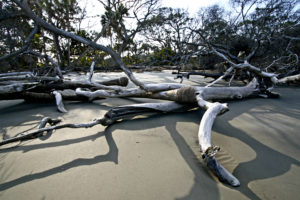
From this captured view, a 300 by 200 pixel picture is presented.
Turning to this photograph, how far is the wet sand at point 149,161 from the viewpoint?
96cm

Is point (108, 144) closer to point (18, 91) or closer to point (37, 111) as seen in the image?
point (37, 111)

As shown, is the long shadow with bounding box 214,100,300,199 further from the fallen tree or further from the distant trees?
the distant trees

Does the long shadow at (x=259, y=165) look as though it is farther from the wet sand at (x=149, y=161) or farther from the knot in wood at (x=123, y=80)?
the knot in wood at (x=123, y=80)

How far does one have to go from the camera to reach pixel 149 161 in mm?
1242

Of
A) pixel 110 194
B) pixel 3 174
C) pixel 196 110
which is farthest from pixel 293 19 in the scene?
pixel 3 174

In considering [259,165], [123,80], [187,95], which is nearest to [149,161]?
[259,165]

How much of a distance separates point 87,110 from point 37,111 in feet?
2.69

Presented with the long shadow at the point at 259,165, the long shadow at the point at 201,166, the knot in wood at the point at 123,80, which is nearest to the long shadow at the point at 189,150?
the long shadow at the point at 201,166

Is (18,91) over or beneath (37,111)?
over

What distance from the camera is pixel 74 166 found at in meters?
1.17

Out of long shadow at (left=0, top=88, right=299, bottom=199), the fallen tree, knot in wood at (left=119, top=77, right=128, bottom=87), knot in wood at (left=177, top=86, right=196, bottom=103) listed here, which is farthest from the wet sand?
knot in wood at (left=119, top=77, right=128, bottom=87)

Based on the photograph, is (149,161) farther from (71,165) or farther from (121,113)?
(121,113)

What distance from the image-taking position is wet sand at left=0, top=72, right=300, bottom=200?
3.14 feet

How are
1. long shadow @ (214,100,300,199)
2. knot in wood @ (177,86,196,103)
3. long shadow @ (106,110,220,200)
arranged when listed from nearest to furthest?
1. long shadow @ (106,110,220,200)
2. long shadow @ (214,100,300,199)
3. knot in wood @ (177,86,196,103)
